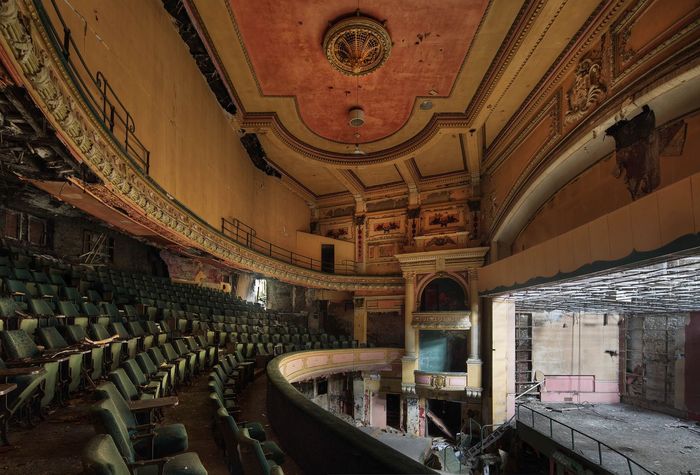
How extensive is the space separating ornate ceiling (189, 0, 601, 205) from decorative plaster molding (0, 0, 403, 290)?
3.23 metres

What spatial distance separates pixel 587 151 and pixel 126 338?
293 inches

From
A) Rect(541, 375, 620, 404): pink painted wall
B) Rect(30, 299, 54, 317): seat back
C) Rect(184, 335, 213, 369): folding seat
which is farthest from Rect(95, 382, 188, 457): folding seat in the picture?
Rect(541, 375, 620, 404): pink painted wall

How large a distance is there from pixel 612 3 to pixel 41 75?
23.2ft

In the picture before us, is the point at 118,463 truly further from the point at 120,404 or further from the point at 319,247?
the point at 319,247

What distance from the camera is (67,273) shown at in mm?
6836

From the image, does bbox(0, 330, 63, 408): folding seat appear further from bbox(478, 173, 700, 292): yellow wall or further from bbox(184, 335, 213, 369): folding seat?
bbox(478, 173, 700, 292): yellow wall

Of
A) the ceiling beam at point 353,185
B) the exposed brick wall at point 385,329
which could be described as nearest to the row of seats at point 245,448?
the ceiling beam at point 353,185

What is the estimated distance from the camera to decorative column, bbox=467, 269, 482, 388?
465 inches

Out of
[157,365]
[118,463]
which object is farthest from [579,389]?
[118,463]

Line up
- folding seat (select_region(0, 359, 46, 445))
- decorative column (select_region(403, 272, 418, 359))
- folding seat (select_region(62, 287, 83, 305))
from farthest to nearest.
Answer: decorative column (select_region(403, 272, 418, 359)) < folding seat (select_region(62, 287, 83, 305)) < folding seat (select_region(0, 359, 46, 445))

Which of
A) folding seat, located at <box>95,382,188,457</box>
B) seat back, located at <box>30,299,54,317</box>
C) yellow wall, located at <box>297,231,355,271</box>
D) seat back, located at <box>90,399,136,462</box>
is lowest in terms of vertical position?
folding seat, located at <box>95,382,188,457</box>

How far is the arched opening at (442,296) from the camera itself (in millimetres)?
13351

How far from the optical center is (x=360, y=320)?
1477 centimetres

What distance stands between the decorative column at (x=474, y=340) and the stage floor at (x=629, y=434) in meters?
1.39
